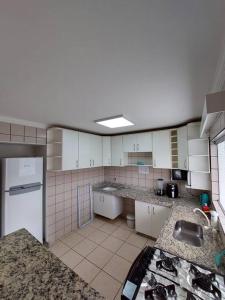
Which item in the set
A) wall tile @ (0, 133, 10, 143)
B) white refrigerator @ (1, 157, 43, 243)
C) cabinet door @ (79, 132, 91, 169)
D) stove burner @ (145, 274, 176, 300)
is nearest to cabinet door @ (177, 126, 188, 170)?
stove burner @ (145, 274, 176, 300)

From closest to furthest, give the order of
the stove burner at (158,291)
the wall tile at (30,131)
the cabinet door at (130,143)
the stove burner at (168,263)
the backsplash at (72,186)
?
the stove burner at (158,291)
the stove burner at (168,263)
the wall tile at (30,131)
the backsplash at (72,186)
the cabinet door at (130,143)

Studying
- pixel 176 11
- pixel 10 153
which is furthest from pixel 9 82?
pixel 10 153

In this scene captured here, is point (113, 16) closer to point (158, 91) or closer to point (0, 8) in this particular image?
point (0, 8)

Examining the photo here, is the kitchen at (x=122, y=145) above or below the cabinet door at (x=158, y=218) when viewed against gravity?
above

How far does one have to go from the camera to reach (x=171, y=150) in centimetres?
255

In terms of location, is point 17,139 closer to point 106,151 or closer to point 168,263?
point 106,151

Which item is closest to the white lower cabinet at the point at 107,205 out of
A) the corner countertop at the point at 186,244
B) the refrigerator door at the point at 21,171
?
the corner countertop at the point at 186,244

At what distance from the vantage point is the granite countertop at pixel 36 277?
60cm

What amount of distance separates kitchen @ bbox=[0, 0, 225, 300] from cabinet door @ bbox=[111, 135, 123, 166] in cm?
11

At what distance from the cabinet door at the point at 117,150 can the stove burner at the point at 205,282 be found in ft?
7.72

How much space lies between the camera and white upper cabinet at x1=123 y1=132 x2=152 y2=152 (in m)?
2.80

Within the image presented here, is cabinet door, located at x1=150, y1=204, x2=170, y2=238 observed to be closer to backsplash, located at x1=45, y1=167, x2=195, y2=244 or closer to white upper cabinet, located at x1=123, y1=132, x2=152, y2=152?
backsplash, located at x1=45, y1=167, x2=195, y2=244

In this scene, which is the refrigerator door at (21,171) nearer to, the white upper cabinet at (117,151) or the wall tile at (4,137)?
the wall tile at (4,137)

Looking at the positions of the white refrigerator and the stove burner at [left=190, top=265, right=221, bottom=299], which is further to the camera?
A: the white refrigerator
